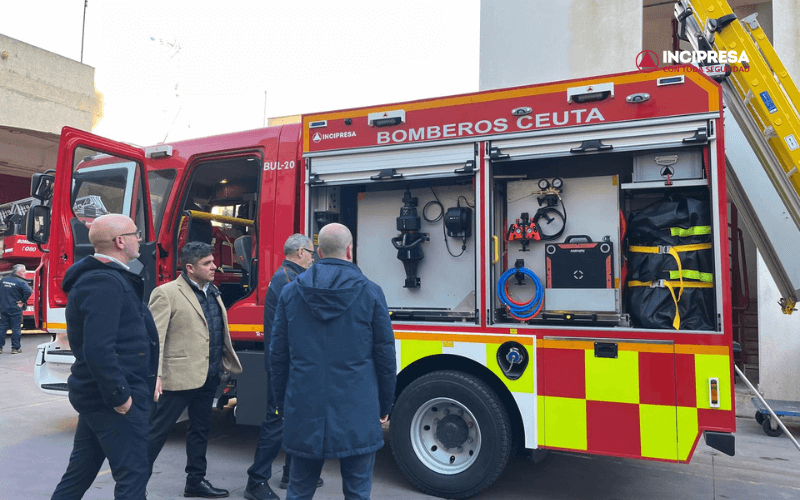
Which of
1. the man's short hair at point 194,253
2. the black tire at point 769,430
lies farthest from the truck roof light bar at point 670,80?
the black tire at point 769,430

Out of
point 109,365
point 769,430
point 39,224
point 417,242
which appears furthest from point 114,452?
point 769,430

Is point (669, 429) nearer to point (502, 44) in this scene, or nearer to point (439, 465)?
point (439, 465)

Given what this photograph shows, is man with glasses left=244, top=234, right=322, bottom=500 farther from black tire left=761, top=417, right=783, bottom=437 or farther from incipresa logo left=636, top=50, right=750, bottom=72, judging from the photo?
black tire left=761, top=417, right=783, bottom=437

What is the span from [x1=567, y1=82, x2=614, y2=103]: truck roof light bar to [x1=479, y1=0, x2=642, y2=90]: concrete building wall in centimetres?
518

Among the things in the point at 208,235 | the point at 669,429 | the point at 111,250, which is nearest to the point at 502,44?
the point at 208,235

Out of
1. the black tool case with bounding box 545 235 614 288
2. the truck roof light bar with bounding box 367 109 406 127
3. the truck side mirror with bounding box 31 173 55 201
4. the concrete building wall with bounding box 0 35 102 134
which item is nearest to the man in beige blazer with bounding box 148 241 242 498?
the truck roof light bar with bounding box 367 109 406 127

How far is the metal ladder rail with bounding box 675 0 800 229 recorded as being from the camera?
4480 millimetres

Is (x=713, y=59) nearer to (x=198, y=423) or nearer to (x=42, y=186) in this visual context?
(x=198, y=423)

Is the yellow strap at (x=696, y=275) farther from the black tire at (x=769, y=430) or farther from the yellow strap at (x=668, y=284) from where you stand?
the black tire at (x=769, y=430)

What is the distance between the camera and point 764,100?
454cm

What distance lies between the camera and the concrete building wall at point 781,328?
25.0 ft

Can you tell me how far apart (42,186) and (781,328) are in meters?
8.48

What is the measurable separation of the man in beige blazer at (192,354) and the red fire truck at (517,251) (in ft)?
1.94

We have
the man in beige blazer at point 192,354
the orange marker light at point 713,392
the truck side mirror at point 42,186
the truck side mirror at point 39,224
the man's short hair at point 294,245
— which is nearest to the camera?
the orange marker light at point 713,392
